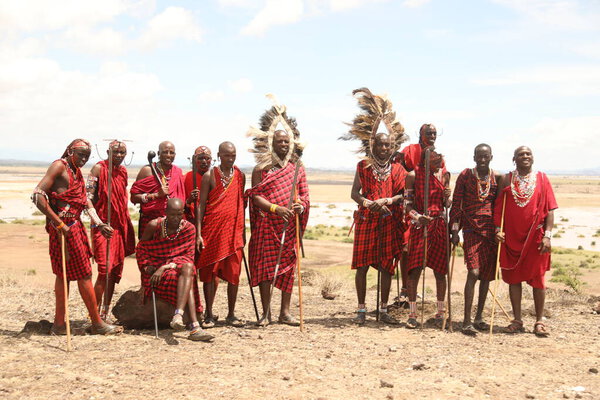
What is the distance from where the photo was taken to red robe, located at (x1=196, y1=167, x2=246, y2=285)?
24.1 ft

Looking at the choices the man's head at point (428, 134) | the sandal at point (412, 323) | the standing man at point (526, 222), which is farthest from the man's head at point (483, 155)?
the sandal at point (412, 323)

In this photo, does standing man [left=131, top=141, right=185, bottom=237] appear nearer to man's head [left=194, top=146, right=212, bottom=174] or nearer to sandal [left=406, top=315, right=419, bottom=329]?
man's head [left=194, top=146, right=212, bottom=174]

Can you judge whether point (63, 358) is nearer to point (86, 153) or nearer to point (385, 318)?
point (86, 153)

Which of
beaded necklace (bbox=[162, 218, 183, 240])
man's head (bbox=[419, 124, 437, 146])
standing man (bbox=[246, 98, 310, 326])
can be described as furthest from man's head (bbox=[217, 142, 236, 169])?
man's head (bbox=[419, 124, 437, 146])

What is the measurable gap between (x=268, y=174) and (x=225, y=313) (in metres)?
2.53

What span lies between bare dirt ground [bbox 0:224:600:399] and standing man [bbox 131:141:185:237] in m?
1.51

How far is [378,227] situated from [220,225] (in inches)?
81.7

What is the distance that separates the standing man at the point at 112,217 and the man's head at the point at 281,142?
190cm

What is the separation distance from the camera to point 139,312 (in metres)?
7.18

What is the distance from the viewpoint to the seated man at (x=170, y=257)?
6711 millimetres

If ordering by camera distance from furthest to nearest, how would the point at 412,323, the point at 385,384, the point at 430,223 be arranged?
the point at 430,223 → the point at 412,323 → the point at 385,384

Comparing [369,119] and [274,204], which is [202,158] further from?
[369,119]

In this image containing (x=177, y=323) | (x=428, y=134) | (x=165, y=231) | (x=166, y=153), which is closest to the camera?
(x=177, y=323)

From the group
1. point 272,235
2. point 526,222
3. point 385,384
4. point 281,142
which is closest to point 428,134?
point 526,222
